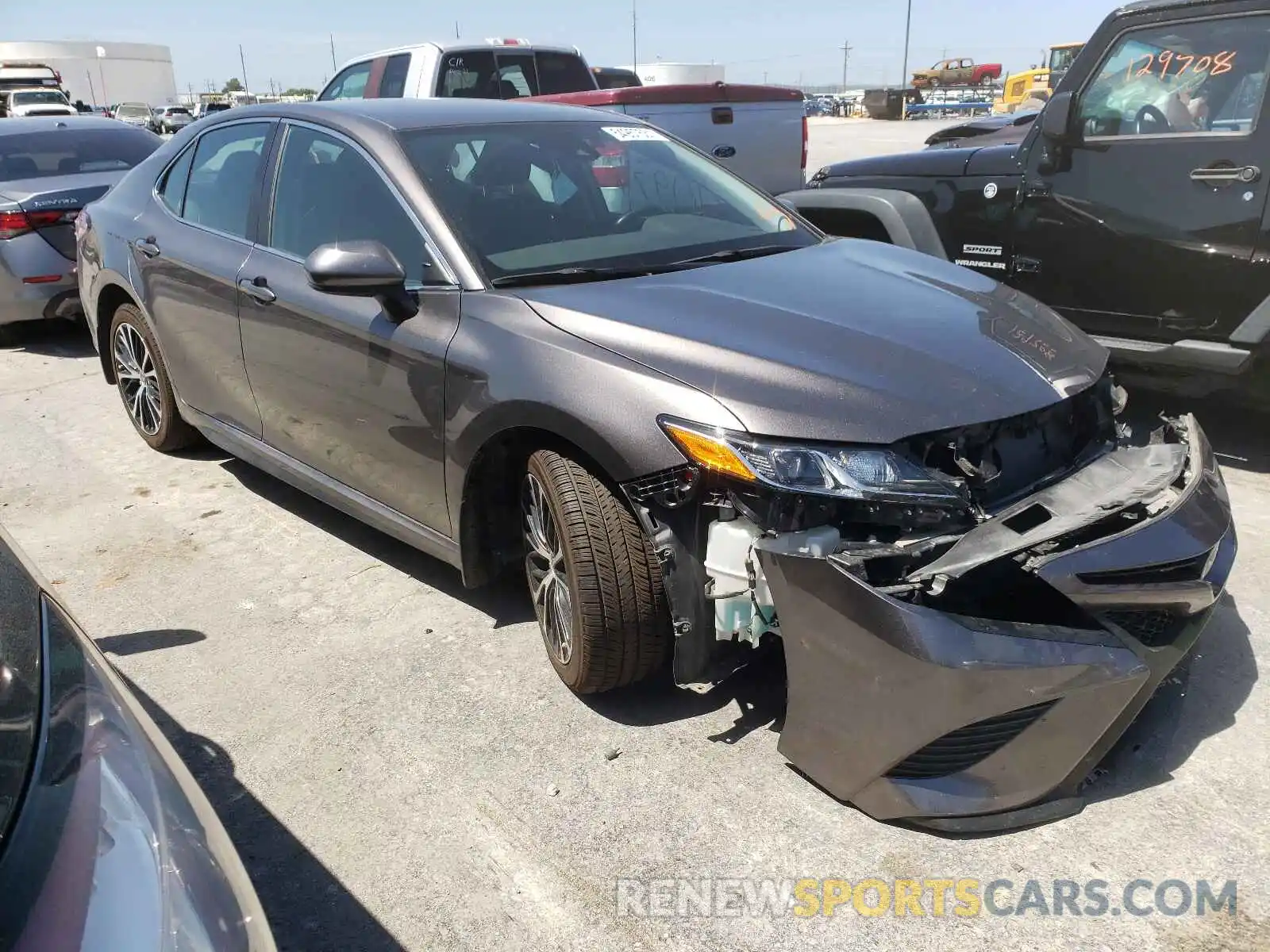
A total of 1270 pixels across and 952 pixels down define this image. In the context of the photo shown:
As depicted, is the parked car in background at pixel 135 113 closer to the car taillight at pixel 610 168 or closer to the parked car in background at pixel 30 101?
the parked car in background at pixel 30 101

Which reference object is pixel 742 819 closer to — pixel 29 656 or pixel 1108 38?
pixel 29 656

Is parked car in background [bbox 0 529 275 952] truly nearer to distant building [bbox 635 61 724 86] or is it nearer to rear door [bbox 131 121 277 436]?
rear door [bbox 131 121 277 436]

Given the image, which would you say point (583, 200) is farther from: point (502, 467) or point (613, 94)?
point (613, 94)

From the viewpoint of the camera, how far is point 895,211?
564 centimetres

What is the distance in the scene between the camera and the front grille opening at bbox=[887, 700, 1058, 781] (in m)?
2.31

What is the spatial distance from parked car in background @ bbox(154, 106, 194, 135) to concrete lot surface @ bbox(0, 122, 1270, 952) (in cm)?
3640

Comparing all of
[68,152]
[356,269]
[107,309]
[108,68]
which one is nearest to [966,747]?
[356,269]

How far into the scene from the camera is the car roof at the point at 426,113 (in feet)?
12.1

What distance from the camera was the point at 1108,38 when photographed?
16.3ft

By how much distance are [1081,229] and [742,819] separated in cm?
365

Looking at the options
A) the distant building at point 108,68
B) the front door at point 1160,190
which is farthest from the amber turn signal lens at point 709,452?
the distant building at point 108,68

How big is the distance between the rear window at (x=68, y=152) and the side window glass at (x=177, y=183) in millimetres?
3795

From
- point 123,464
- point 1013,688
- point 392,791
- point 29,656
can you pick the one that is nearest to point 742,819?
point 1013,688

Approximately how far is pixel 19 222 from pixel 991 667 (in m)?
7.36
